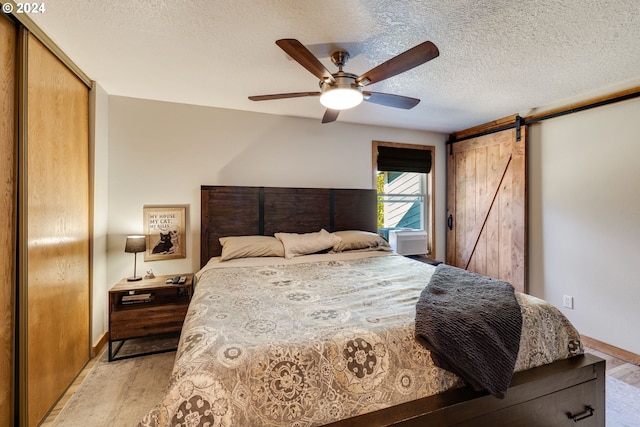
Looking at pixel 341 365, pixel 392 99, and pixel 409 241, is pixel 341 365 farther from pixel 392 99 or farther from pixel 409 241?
pixel 409 241

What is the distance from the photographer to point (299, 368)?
1119mm

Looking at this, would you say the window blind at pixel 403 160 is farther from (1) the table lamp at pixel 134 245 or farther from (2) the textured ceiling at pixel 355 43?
(1) the table lamp at pixel 134 245

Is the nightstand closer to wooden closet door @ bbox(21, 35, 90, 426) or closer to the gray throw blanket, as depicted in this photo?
wooden closet door @ bbox(21, 35, 90, 426)

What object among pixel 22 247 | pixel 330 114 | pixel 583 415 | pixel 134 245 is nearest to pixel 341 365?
pixel 583 415

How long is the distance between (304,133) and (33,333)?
9.86 ft

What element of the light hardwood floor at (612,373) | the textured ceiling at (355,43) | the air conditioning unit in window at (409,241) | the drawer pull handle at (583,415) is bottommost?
the light hardwood floor at (612,373)

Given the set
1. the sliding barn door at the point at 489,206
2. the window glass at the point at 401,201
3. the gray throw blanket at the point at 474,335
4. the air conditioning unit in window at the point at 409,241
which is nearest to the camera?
the gray throw blanket at the point at 474,335

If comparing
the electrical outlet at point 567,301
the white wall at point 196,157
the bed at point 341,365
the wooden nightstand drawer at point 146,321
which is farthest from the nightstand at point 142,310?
the electrical outlet at point 567,301

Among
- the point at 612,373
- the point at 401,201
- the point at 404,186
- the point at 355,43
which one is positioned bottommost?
the point at 612,373

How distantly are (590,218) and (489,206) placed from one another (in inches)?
42.1

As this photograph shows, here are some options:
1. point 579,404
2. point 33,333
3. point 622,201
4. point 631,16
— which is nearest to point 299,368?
point 579,404

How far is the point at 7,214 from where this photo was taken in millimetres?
1564

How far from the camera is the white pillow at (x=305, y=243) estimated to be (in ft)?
9.60

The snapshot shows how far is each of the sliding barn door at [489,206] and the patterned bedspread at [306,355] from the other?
2070 millimetres
